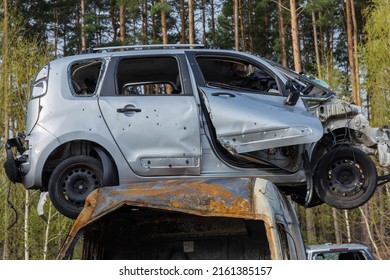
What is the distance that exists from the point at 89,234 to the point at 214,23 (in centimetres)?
3270

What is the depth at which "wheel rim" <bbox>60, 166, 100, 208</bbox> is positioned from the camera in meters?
6.07

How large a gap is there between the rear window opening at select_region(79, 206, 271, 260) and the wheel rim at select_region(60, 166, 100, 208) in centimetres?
114

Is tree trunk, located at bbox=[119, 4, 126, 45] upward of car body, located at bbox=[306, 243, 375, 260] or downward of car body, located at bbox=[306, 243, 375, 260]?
upward

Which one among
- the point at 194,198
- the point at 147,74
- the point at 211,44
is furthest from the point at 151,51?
the point at 211,44

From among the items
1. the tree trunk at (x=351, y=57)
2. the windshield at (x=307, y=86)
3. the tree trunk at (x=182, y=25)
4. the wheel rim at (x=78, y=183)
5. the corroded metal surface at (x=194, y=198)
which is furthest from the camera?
the tree trunk at (x=182, y=25)

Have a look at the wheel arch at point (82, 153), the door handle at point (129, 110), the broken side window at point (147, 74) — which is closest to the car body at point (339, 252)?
the broken side window at point (147, 74)

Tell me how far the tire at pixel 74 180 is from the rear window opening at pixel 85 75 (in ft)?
2.39

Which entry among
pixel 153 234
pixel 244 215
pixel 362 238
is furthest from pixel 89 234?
pixel 362 238

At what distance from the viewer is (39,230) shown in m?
23.2

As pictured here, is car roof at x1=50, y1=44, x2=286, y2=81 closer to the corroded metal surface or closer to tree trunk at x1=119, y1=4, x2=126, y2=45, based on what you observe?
the corroded metal surface

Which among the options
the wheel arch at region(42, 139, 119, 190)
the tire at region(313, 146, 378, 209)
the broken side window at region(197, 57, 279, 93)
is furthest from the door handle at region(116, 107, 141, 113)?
the tire at region(313, 146, 378, 209)

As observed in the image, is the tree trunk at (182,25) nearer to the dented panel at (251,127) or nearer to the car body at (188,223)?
the dented panel at (251,127)

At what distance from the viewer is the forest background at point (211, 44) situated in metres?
21.2
